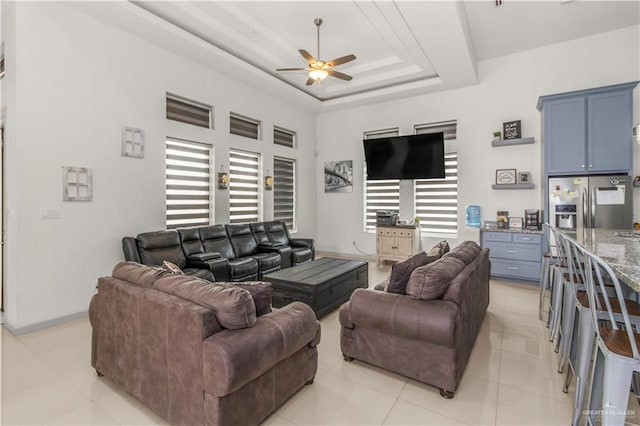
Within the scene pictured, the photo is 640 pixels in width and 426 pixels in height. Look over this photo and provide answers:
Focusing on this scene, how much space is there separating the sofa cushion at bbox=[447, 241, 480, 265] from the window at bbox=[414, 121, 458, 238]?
3099 millimetres

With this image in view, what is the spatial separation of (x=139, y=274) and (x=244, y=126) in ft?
14.7

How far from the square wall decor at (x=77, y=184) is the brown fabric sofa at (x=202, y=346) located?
2062 millimetres

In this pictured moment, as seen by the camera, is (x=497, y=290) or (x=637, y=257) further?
(x=497, y=290)

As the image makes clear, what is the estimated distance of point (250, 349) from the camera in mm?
1733

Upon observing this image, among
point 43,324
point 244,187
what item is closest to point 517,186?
point 244,187

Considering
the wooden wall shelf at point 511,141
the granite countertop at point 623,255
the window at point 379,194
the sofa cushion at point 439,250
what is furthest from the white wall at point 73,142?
the wooden wall shelf at point 511,141

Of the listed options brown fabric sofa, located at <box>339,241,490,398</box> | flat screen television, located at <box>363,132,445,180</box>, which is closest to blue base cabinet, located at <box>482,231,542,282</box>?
flat screen television, located at <box>363,132,445,180</box>

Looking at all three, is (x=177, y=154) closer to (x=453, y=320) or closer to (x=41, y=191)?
(x=41, y=191)

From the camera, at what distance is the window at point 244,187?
5980 millimetres

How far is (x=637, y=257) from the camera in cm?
196

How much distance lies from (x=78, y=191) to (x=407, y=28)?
4608 millimetres

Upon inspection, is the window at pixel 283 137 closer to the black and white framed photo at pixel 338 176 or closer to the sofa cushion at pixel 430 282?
the black and white framed photo at pixel 338 176

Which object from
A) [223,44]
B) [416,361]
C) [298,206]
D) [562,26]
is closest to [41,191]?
[223,44]

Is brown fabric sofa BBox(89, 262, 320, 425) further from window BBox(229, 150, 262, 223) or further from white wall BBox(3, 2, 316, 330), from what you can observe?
window BBox(229, 150, 262, 223)
